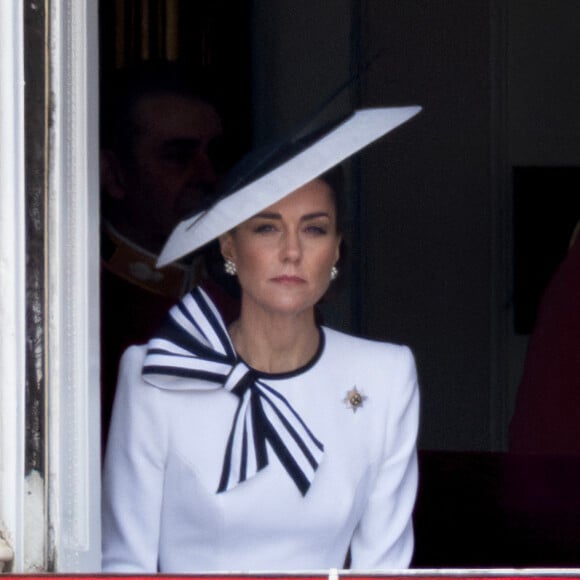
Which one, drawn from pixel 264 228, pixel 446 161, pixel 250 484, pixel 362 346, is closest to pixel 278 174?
pixel 264 228

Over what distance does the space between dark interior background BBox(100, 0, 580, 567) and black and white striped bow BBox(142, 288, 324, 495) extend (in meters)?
0.80

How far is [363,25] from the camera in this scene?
139 inches

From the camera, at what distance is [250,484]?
2.20m

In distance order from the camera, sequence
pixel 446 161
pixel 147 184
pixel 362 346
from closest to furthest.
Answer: pixel 362 346 → pixel 147 184 → pixel 446 161

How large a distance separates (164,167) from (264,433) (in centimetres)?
Result: 52

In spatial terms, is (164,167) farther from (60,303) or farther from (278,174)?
(60,303)

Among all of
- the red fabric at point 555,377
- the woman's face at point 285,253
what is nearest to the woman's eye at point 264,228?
the woman's face at point 285,253

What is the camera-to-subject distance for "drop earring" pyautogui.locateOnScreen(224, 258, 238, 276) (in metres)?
2.27

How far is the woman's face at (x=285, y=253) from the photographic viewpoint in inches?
87.7

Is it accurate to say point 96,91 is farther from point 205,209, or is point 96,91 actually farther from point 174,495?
point 174,495

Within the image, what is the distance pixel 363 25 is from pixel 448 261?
1.92 feet

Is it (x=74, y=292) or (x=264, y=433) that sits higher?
(x=74, y=292)

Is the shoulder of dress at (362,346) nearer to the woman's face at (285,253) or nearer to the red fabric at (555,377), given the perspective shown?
the woman's face at (285,253)

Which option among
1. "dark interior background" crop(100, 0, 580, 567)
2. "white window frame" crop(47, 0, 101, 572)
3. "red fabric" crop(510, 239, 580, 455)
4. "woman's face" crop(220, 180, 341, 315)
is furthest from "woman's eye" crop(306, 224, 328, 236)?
"dark interior background" crop(100, 0, 580, 567)
